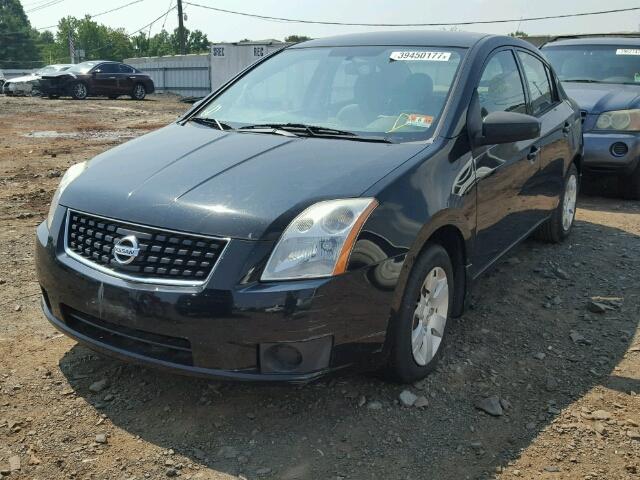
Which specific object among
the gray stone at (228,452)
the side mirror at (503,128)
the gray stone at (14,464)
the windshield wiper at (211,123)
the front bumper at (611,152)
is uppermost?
the side mirror at (503,128)

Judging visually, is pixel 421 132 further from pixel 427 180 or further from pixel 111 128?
pixel 111 128

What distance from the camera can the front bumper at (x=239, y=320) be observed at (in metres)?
2.44

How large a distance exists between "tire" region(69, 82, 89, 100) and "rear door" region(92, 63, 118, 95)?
0.34m

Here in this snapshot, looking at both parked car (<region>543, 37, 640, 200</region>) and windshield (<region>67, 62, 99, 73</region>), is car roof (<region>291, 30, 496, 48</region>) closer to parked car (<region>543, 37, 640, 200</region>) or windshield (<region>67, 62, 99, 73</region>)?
parked car (<region>543, 37, 640, 200</region>)

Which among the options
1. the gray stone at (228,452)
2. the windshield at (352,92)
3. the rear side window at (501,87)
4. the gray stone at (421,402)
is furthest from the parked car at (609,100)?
the gray stone at (228,452)

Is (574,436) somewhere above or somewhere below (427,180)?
below

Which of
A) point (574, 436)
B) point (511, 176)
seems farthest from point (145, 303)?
A: point (511, 176)

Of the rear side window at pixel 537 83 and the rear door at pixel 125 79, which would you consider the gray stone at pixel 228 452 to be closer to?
the rear side window at pixel 537 83

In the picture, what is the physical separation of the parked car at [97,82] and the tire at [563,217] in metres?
21.3

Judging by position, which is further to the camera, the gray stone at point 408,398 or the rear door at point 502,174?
the rear door at point 502,174

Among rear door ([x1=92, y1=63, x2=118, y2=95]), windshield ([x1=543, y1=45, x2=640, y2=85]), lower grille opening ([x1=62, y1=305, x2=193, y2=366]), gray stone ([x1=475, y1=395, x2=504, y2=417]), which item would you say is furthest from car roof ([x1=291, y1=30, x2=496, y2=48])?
rear door ([x1=92, y1=63, x2=118, y2=95])

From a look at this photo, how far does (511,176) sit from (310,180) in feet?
5.37

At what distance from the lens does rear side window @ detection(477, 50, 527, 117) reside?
3676 millimetres

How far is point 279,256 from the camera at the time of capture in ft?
Answer: 8.16
